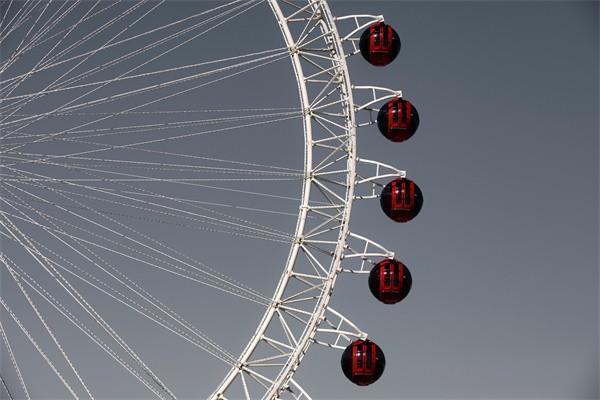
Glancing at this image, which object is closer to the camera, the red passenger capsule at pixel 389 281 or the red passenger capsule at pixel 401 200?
the red passenger capsule at pixel 389 281

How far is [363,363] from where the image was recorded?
19875mm

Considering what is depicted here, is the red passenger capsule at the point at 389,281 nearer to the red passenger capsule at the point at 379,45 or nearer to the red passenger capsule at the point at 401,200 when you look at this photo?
the red passenger capsule at the point at 401,200

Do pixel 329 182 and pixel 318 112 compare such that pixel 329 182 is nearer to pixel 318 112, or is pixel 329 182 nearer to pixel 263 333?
pixel 318 112

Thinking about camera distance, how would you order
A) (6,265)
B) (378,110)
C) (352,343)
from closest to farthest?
(6,265), (352,343), (378,110)

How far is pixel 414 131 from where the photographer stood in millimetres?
21500

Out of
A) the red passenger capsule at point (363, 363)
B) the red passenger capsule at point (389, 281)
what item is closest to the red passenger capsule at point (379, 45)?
the red passenger capsule at point (389, 281)

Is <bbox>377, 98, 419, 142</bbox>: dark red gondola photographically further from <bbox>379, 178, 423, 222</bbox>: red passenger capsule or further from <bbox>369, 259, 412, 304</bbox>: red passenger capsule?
<bbox>369, 259, 412, 304</bbox>: red passenger capsule

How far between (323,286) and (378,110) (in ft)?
11.8

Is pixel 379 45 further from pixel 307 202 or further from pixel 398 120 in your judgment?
pixel 307 202

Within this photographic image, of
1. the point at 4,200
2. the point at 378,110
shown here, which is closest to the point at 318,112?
the point at 378,110

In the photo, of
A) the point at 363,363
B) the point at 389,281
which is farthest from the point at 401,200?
the point at 363,363

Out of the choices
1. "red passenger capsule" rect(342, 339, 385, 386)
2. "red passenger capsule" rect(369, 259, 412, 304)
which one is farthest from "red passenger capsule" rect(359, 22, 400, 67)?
"red passenger capsule" rect(342, 339, 385, 386)

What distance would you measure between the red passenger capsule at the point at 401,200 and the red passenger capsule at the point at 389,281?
35.3 inches

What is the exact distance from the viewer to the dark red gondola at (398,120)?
2133 centimetres
